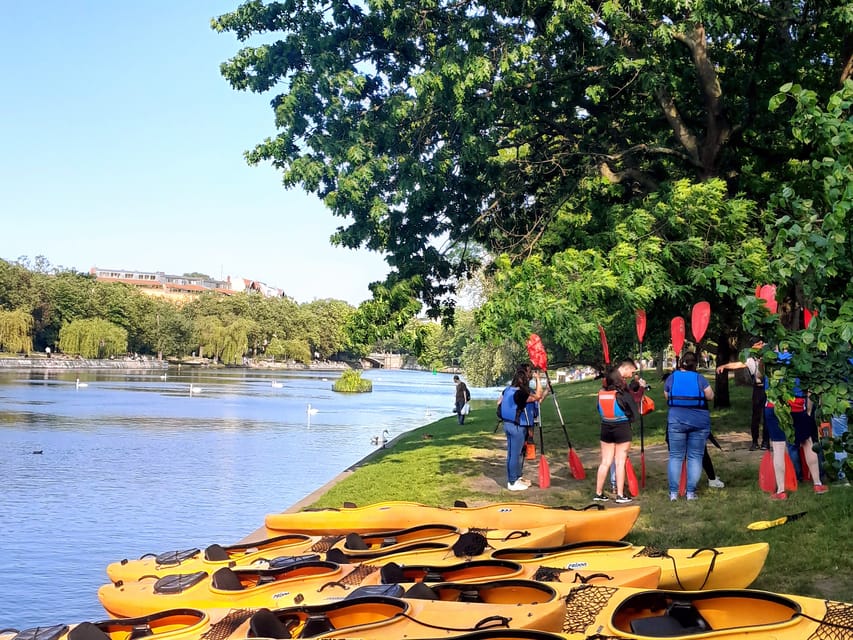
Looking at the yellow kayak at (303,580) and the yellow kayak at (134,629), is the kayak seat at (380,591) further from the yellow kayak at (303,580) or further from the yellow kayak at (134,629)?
the yellow kayak at (134,629)

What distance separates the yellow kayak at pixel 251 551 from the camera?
27.2ft

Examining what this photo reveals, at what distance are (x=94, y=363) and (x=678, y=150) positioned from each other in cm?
8912

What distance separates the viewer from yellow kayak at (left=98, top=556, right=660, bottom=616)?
262 inches

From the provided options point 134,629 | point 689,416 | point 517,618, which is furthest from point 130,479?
point 517,618

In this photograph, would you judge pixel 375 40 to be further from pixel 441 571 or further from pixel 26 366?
pixel 26 366

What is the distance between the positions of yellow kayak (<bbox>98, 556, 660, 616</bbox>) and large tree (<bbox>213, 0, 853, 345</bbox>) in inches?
193

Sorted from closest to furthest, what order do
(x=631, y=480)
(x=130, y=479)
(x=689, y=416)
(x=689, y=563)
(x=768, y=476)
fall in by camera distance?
(x=689, y=563) → (x=689, y=416) → (x=768, y=476) → (x=631, y=480) → (x=130, y=479)

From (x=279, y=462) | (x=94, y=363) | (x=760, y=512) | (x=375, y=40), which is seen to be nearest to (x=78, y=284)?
(x=94, y=363)

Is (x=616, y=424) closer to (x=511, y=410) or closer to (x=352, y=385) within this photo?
(x=511, y=410)

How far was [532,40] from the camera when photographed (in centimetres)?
1280

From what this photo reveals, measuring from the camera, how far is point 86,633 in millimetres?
5789

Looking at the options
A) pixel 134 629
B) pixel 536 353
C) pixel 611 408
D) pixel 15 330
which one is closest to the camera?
pixel 134 629

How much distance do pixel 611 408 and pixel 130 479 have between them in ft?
40.5

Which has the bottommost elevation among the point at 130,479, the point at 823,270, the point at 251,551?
the point at 130,479
